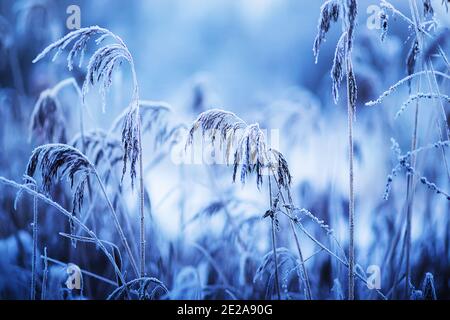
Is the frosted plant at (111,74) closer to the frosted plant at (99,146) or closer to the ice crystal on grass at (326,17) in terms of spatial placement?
the frosted plant at (99,146)

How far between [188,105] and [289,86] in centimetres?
51

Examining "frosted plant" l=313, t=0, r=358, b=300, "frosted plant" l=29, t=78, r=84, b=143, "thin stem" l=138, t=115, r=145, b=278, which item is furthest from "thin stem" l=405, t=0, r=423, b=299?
"frosted plant" l=29, t=78, r=84, b=143

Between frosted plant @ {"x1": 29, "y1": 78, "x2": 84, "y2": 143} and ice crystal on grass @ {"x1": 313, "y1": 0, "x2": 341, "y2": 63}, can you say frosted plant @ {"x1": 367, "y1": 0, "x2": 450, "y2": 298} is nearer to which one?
ice crystal on grass @ {"x1": 313, "y1": 0, "x2": 341, "y2": 63}

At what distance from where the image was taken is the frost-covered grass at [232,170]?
243 centimetres

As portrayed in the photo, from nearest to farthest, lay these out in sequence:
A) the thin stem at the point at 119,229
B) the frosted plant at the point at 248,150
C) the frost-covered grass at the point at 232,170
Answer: the frosted plant at the point at 248,150, the thin stem at the point at 119,229, the frost-covered grass at the point at 232,170

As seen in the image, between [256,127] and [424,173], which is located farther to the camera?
[424,173]

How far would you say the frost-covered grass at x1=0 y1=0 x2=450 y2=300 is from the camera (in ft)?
7.97

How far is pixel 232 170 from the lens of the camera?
2486mm

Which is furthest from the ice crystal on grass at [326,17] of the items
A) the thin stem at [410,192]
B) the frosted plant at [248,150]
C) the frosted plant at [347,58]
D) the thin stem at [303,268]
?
the thin stem at [303,268]

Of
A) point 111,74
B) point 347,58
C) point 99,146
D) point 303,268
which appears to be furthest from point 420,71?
point 99,146

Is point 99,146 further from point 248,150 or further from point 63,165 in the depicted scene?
point 248,150

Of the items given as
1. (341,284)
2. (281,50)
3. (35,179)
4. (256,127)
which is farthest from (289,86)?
(35,179)
